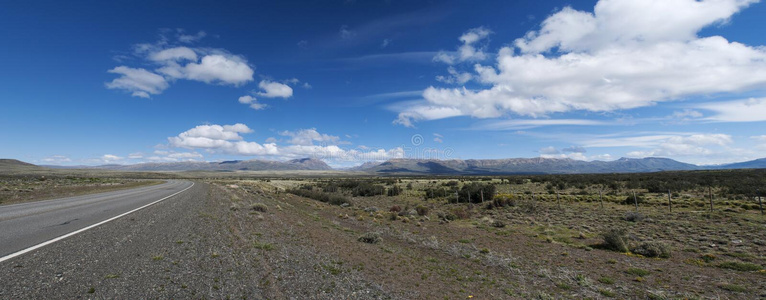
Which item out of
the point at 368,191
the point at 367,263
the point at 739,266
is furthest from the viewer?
the point at 368,191

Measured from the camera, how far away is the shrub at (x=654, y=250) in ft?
42.2

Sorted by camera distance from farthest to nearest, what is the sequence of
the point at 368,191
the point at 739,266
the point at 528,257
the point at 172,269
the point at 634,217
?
1. the point at 368,191
2. the point at 634,217
3. the point at 528,257
4. the point at 739,266
5. the point at 172,269

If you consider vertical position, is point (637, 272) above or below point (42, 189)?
below

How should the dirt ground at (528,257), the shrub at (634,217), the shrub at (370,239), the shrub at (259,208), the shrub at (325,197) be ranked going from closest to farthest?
the dirt ground at (528,257) → the shrub at (370,239) → the shrub at (259,208) → the shrub at (634,217) → the shrub at (325,197)

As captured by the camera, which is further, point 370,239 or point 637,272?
point 370,239

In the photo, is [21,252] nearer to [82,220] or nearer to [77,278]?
[77,278]

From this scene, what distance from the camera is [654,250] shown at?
1297 cm

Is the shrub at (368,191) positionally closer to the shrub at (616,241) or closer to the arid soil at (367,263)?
the arid soil at (367,263)

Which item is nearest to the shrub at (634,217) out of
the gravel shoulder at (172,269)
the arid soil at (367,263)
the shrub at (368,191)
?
the arid soil at (367,263)

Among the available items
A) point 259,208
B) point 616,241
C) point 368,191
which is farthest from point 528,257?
point 368,191

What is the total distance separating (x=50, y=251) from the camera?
8.08 metres

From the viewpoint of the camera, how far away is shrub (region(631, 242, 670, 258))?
12875 mm

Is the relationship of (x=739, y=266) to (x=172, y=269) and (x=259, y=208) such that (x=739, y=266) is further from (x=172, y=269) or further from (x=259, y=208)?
(x=259, y=208)

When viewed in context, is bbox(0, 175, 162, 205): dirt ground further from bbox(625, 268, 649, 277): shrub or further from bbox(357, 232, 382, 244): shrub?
bbox(625, 268, 649, 277): shrub
